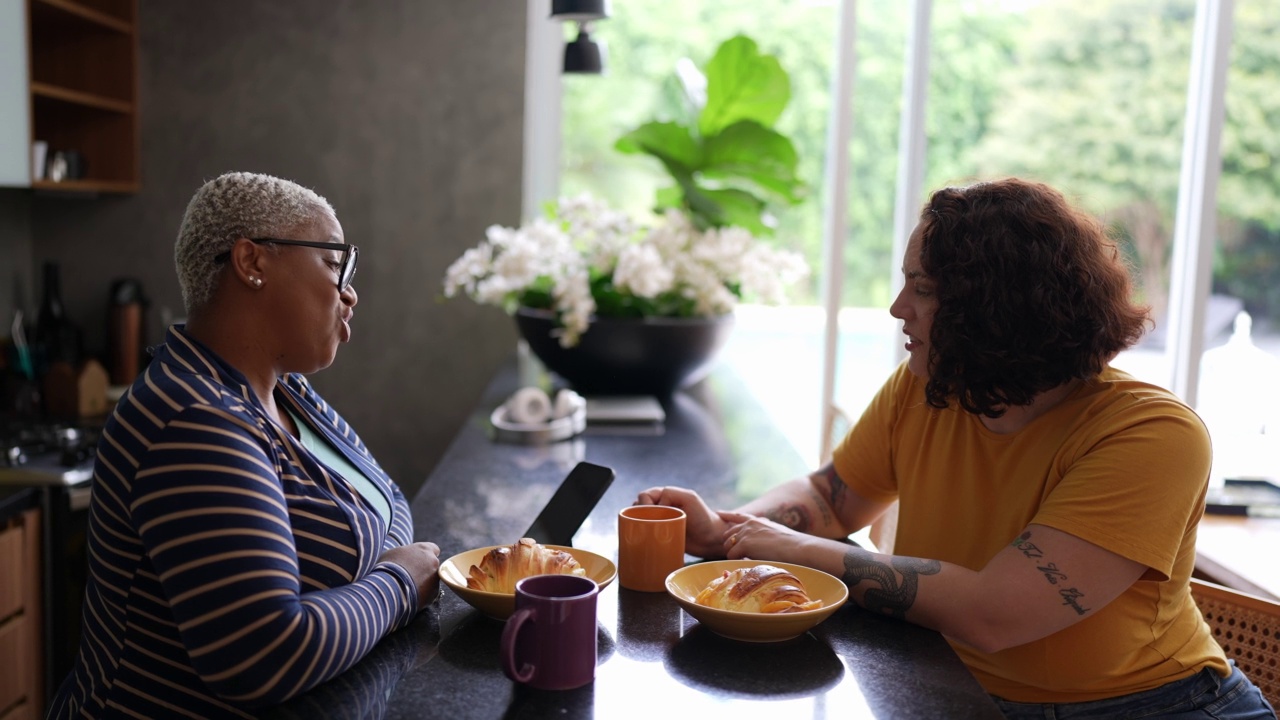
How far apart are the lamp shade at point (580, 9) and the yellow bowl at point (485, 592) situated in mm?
1415

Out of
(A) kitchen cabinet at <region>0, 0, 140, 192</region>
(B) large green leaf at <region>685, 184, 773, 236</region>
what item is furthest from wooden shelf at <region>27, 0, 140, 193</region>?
(B) large green leaf at <region>685, 184, 773, 236</region>

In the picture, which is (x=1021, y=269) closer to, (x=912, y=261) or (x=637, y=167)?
(x=912, y=261)

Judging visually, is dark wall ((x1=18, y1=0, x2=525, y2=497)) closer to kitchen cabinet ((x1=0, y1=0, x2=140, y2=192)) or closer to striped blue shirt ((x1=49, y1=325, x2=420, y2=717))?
kitchen cabinet ((x1=0, y1=0, x2=140, y2=192))

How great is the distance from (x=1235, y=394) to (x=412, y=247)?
2.47m

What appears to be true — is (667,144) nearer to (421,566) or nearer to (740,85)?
(740,85)

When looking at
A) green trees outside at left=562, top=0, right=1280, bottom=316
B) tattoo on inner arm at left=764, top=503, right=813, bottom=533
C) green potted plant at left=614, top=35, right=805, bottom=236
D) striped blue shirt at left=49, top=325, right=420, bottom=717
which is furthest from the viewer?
green trees outside at left=562, top=0, right=1280, bottom=316

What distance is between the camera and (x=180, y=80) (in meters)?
3.43

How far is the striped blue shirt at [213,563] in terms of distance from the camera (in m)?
0.98

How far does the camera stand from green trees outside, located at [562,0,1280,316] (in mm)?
3670

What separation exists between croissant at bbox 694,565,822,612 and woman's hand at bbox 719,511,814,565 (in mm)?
165

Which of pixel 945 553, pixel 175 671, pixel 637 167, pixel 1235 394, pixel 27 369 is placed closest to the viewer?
pixel 175 671

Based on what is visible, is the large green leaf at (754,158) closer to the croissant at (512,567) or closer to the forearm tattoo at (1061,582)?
the forearm tattoo at (1061,582)

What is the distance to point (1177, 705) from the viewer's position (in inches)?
53.6

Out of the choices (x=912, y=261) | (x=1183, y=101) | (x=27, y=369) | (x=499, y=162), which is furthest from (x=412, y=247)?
(x=1183, y=101)
